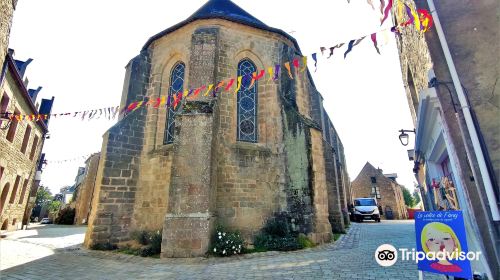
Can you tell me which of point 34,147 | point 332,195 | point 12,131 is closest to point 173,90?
point 332,195

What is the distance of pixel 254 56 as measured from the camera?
32.2ft

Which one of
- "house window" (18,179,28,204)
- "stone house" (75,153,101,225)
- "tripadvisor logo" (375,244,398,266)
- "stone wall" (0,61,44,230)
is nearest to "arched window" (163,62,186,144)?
"tripadvisor logo" (375,244,398,266)

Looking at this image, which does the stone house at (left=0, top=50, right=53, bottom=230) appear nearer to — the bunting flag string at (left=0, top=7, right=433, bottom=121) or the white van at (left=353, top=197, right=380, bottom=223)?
the bunting flag string at (left=0, top=7, right=433, bottom=121)

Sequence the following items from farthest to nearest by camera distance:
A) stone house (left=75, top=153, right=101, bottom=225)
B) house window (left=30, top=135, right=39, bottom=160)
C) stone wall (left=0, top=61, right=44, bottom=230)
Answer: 1. stone house (left=75, top=153, right=101, bottom=225)
2. house window (left=30, top=135, right=39, bottom=160)
3. stone wall (left=0, top=61, right=44, bottom=230)

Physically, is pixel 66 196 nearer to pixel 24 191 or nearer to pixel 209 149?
pixel 24 191

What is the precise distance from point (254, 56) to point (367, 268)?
299 inches

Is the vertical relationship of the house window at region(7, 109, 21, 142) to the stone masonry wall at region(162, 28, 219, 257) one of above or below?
above

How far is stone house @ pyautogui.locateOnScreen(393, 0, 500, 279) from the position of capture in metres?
2.85

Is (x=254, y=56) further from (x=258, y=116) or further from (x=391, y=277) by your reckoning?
(x=391, y=277)

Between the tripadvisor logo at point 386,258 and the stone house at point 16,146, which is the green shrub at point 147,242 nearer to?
the tripadvisor logo at point 386,258

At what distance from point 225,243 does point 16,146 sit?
13668 mm

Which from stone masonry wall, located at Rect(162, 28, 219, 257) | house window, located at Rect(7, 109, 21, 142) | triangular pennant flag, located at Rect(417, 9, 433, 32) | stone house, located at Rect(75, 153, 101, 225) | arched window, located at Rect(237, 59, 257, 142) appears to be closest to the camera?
triangular pennant flag, located at Rect(417, 9, 433, 32)

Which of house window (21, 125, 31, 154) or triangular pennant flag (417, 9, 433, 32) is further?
house window (21, 125, 31, 154)

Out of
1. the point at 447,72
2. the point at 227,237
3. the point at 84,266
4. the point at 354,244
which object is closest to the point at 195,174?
the point at 227,237
